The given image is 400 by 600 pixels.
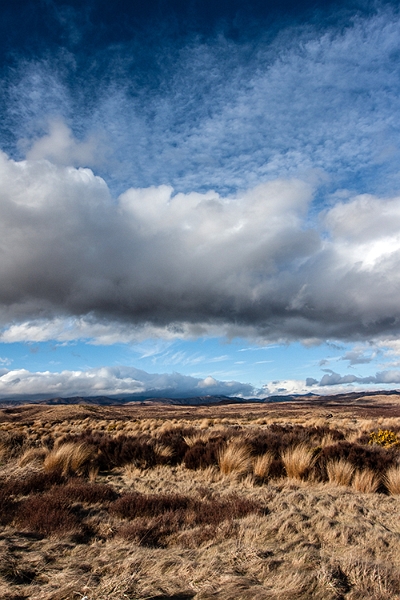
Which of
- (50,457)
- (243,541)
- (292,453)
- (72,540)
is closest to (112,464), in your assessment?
(50,457)

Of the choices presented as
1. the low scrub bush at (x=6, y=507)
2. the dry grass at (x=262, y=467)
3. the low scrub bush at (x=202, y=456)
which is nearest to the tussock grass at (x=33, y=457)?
the low scrub bush at (x=6, y=507)

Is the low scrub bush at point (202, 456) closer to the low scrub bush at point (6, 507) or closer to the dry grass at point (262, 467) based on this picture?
the dry grass at point (262, 467)

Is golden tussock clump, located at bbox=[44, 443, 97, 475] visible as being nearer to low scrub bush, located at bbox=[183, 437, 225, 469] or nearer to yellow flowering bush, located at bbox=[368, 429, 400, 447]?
low scrub bush, located at bbox=[183, 437, 225, 469]

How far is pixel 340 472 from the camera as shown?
30.7ft

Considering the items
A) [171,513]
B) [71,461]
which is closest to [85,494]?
[171,513]

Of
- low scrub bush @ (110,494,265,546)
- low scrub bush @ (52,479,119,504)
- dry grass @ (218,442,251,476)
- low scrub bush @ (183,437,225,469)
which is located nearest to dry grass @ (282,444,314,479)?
dry grass @ (218,442,251,476)

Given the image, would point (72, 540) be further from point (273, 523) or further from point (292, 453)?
point (292, 453)

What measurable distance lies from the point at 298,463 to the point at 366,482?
176 centimetres

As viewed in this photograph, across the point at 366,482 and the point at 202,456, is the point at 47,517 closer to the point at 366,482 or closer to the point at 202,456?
the point at 202,456

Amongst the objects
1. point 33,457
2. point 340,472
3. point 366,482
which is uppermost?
point 33,457

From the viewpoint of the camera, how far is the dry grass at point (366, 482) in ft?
28.5

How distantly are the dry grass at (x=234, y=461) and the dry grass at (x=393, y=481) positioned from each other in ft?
11.6

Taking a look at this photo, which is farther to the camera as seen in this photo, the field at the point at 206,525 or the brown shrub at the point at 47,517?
the brown shrub at the point at 47,517

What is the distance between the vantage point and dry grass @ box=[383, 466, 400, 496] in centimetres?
861
